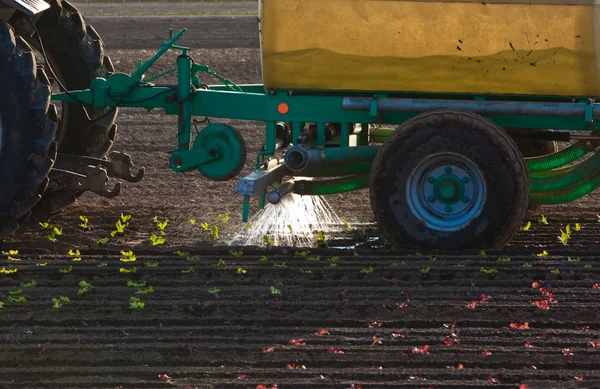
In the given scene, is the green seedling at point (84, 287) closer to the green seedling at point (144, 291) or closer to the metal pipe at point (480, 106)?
the green seedling at point (144, 291)

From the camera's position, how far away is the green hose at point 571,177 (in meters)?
7.64

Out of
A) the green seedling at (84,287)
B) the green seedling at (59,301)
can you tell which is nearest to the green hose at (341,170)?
the green seedling at (84,287)

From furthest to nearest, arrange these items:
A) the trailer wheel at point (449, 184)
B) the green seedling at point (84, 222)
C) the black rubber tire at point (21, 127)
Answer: the green seedling at point (84, 222) < the trailer wheel at point (449, 184) < the black rubber tire at point (21, 127)

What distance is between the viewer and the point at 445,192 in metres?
7.32

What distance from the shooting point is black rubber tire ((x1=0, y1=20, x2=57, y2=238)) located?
23.2ft

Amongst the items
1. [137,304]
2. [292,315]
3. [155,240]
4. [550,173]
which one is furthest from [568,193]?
[137,304]

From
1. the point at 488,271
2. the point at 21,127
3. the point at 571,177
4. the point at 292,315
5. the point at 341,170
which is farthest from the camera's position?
the point at 341,170

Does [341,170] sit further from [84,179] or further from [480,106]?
[84,179]

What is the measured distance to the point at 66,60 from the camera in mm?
8273

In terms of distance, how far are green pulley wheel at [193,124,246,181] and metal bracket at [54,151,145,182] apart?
3.03 feet

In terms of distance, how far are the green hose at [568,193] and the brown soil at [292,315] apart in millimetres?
275

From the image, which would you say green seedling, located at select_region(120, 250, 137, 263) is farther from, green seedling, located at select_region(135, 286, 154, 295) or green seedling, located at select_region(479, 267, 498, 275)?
green seedling, located at select_region(479, 267, 498, 275)

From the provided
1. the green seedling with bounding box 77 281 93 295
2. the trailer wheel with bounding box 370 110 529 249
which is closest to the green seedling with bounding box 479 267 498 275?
the trailer wheel with bounding box 370 110 529 249

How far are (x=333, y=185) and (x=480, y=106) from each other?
3.77 ft
